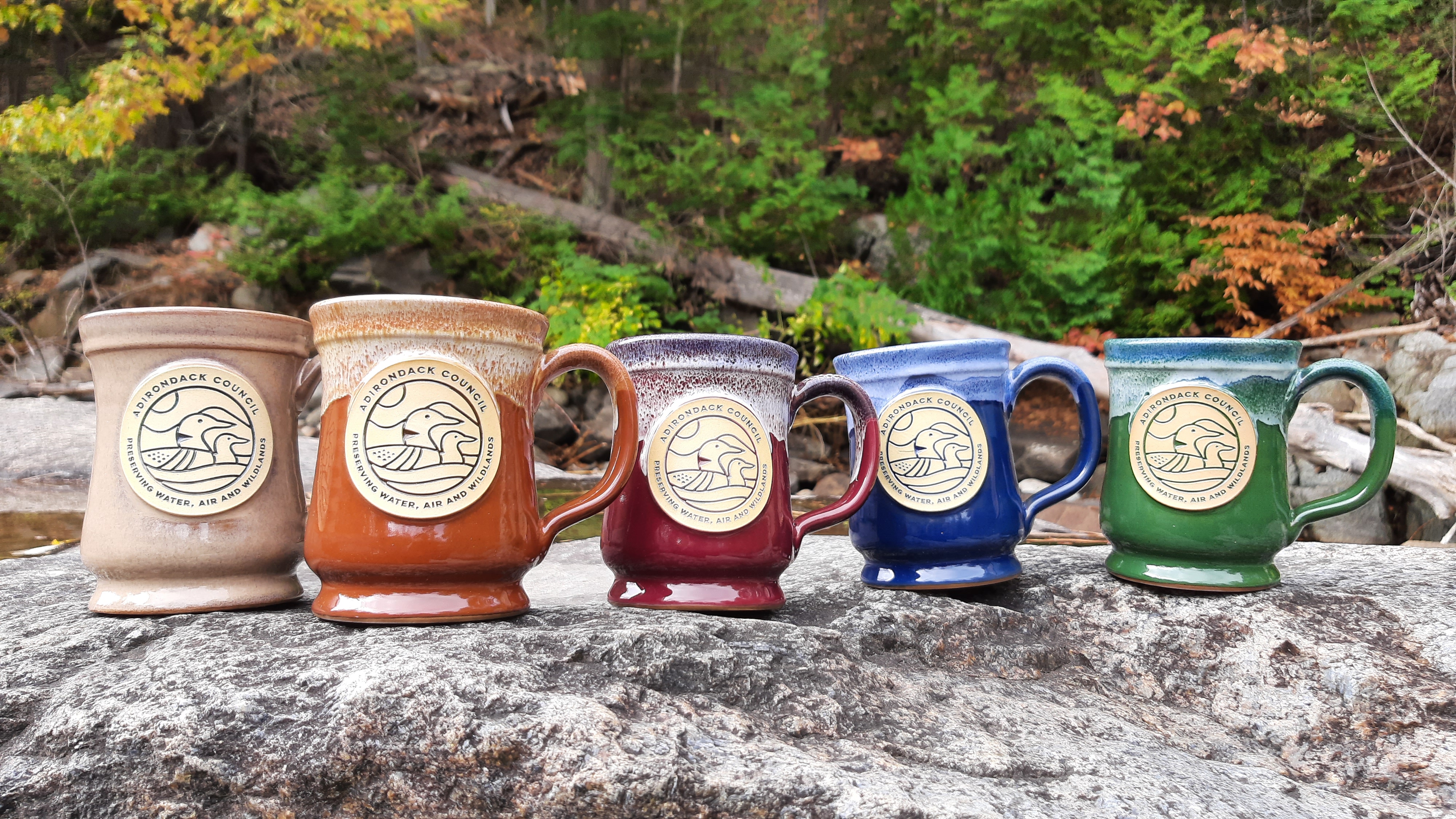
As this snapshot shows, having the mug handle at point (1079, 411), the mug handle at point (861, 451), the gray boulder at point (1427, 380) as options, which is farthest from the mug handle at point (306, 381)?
the gray boulder at point (1427, 380)

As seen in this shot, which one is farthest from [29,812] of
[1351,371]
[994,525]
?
[1351,371]

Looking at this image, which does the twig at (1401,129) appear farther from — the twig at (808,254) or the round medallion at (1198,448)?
the round medallion at (1198,448)

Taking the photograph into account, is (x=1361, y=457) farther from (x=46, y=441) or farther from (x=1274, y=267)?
(x=46, y=441)

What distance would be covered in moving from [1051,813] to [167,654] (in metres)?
0.92

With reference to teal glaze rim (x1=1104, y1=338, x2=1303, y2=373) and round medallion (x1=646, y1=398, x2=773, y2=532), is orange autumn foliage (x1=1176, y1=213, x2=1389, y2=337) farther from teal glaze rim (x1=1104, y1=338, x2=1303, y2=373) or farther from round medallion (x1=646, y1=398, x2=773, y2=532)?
round medallion (x1=646, y1=398, x2=773, y2=532)

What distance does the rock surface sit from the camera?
0.84 m

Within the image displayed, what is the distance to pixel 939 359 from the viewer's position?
137 centimetres

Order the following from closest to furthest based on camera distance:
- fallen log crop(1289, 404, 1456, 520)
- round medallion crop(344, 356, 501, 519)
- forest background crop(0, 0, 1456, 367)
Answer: round medallion crop(344, 356, 501, 519), fallen log crop(1289, 404, 1456, 520), forest background crop(0, 0, 1456, 367)

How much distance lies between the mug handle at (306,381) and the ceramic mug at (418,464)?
0.13 m

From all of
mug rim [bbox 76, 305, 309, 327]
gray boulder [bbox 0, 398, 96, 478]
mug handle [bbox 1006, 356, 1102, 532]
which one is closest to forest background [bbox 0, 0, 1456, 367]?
gray boulder [bbox 0, 398, 96, 478]

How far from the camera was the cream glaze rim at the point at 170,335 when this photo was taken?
44.0 inches

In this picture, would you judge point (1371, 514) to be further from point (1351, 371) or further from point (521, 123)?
point (521, 123)

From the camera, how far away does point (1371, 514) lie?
4422 millimetres

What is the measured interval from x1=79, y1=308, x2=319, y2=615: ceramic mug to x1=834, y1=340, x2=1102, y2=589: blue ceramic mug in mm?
818
